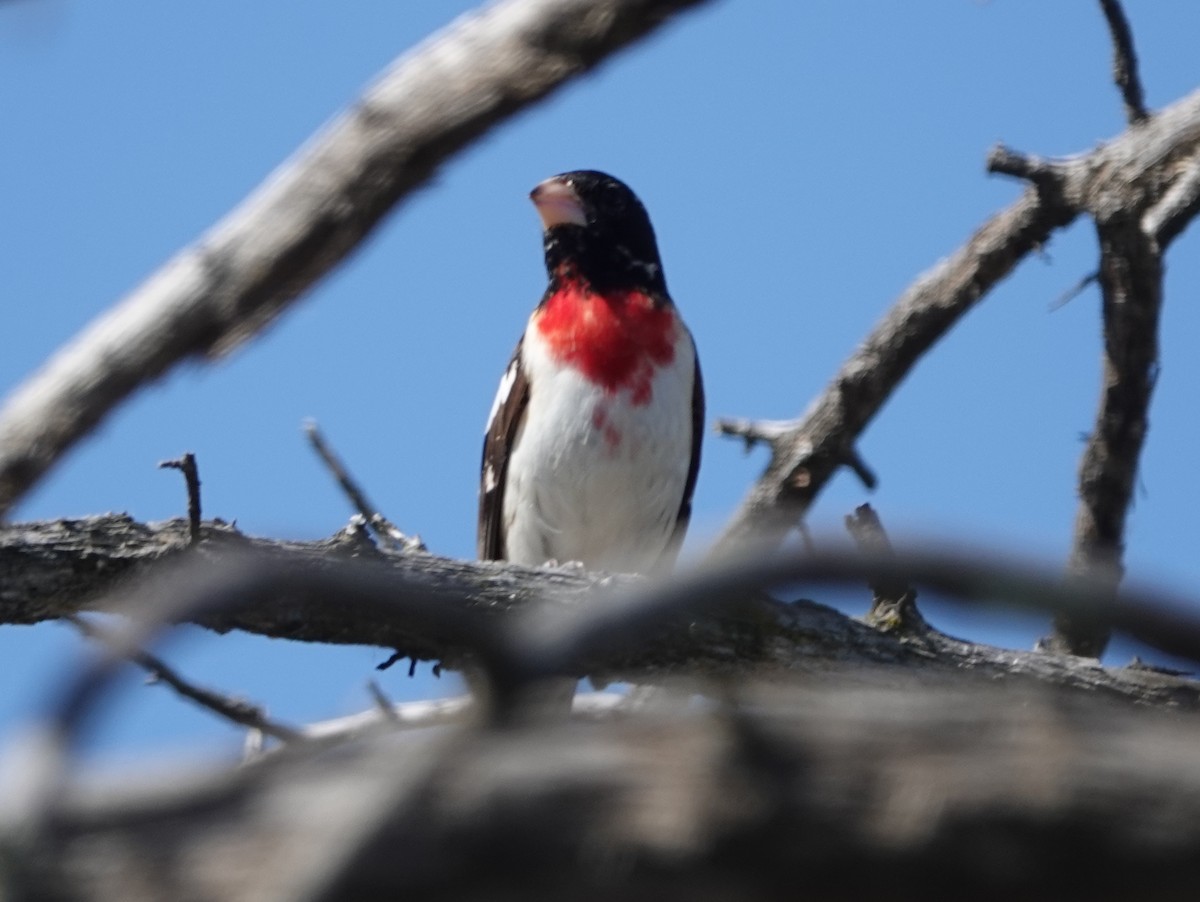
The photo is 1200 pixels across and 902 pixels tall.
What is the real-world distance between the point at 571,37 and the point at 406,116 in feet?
0.76

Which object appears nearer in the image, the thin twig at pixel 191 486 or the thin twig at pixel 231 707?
the thin twig at pixel 191 486

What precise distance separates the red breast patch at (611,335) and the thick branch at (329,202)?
195 inches

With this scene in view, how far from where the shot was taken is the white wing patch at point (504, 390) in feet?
24.2

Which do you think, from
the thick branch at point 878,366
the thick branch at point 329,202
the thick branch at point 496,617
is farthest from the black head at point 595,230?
the thick branch at point 329,202

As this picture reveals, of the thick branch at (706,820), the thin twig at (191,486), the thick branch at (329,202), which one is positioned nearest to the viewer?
the thick branch at (706,820)

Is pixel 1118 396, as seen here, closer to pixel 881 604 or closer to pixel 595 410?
pixel 881 604

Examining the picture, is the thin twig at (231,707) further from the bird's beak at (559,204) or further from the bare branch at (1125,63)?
the bare branch at (1125,63)

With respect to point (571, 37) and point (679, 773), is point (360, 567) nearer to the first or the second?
point (571, 37)

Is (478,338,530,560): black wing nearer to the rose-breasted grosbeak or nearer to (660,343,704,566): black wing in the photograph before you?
the rose-breasted grosbeak

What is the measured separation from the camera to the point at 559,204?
7555 mm

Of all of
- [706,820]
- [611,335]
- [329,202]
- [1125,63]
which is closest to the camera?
[706,820]

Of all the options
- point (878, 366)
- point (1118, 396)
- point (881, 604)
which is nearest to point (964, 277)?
point (878, 366)

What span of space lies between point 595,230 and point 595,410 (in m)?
1.05

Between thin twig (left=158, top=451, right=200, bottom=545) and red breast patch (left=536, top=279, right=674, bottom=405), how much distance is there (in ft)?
9.38
